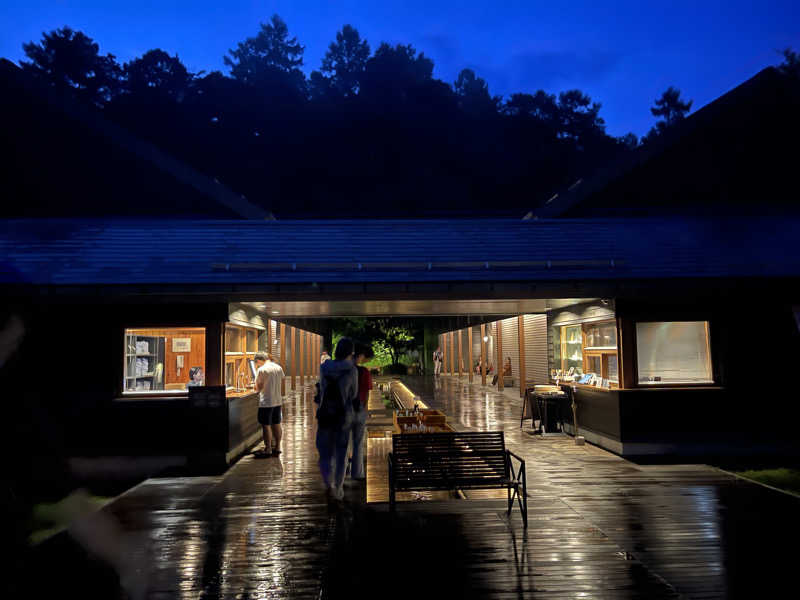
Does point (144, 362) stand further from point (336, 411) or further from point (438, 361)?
point (438, 361)

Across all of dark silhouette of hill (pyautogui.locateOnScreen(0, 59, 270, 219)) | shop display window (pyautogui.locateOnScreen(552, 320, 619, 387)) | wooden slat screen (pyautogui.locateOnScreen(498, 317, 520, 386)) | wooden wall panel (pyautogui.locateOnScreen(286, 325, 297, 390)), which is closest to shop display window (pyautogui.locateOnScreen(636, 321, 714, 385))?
shop display window (pyautogui.locateOnScreen(552, 320, 619, 387))

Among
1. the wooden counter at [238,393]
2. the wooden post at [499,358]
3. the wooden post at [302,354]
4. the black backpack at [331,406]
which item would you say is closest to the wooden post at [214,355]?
the wooden counter at [238,393]

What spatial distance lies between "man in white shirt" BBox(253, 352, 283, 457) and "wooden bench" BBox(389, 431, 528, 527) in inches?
158

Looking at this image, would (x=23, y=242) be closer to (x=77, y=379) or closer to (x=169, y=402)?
(x=77, y=379)

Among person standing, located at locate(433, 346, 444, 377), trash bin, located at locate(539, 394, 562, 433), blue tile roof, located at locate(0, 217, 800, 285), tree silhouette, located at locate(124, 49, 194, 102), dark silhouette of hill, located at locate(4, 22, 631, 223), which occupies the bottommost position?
Result: trash bin, located at locate(539, 394, 562, 433)

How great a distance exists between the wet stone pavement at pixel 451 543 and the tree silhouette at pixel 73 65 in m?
48.6

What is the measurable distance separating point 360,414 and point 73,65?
172 feet

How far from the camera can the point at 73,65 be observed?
156 ft

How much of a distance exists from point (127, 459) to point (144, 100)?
4416 centimetres

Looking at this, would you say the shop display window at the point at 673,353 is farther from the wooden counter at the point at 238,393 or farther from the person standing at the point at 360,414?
the wooden counter at the point at 238,393

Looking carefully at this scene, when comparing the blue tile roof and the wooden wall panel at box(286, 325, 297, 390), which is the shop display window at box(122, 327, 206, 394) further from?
the wooden wall panel at box(286, 325, 297, 390)

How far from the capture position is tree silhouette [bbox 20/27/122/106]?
4669cm

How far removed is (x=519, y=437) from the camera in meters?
11.8

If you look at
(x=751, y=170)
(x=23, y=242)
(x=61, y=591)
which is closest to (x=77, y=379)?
(x=23, y=242)
